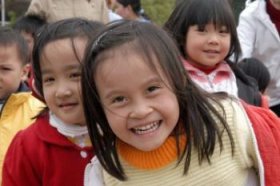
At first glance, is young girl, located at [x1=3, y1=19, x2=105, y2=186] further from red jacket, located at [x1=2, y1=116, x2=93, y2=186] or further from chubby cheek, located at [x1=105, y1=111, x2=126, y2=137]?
chubby cheek, located at [x1=105, y1=111, x2=126, y2=137]

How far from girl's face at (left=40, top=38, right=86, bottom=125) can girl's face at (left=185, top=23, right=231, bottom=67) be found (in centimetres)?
95

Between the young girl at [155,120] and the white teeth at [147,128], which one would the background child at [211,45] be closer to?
the young girl at [155,120]

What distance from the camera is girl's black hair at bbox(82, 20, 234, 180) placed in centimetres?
175

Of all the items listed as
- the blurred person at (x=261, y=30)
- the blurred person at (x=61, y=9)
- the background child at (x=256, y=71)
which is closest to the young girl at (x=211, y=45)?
the background child at (x=256, y=71)

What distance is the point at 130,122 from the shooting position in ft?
5.67

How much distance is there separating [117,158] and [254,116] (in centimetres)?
45

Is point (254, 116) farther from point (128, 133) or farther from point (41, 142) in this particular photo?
point (41, 142)

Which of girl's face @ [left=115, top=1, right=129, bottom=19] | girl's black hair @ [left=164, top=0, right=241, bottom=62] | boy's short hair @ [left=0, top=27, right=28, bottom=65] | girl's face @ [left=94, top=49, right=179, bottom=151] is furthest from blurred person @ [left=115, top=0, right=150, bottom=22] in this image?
girl's face @ [left=94, top=49, right=179, bottom=151]

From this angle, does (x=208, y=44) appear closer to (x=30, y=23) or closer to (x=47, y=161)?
(x=47, y=161)

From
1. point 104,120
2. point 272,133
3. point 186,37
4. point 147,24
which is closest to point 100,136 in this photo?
point 104,120

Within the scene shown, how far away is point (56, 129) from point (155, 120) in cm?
54

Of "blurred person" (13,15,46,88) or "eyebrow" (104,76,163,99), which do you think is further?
"blurred person" (13,15,46,88)

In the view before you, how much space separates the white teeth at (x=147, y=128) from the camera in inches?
68.5

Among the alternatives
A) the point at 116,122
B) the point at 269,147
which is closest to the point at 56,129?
the point at 116,122
